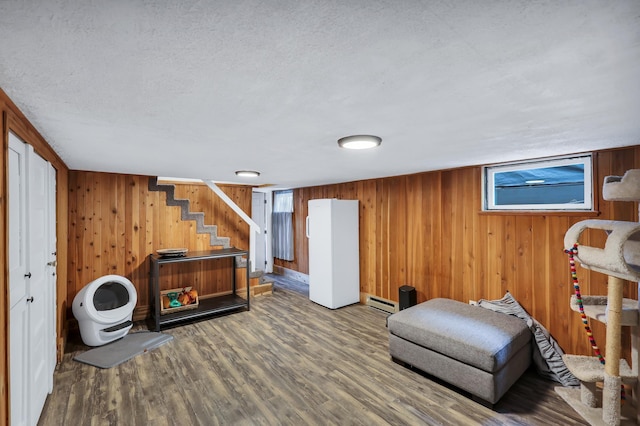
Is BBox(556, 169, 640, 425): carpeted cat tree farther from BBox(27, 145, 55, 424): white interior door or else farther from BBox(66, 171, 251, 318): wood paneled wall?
BBox(66, 171, 251, 318): wood paneled wall

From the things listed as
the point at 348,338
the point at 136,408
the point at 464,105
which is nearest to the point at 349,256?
the point at 348,338

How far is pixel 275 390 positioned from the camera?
8.36ft

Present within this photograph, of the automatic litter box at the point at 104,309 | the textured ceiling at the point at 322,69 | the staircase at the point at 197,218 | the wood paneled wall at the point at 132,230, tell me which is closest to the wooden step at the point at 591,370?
the textured ceiling at the point at 322,69

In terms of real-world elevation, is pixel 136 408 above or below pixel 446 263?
below

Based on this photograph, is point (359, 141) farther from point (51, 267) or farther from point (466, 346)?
point (51, 267)

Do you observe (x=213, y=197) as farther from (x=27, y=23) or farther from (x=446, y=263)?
(x=27, y=23)

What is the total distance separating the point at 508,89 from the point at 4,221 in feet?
7.97

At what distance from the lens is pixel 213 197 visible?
4.97m

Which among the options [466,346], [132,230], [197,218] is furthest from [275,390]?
[132,230]

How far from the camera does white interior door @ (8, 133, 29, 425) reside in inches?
62.1

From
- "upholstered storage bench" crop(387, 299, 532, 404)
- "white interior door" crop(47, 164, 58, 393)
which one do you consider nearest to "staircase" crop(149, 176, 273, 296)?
"white interior door" crop(47, 164, 58, 393)

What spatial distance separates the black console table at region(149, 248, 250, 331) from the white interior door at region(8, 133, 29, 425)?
76.9 inches

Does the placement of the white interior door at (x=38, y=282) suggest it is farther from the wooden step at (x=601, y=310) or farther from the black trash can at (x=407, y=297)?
the black trash can at (x=407, y=297)

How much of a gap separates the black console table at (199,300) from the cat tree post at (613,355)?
406cm
